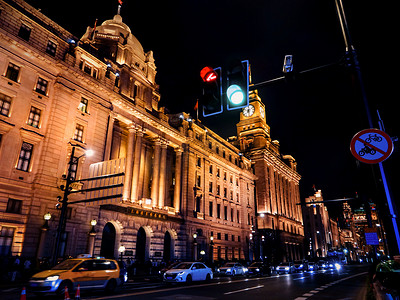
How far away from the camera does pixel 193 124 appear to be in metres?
51.7

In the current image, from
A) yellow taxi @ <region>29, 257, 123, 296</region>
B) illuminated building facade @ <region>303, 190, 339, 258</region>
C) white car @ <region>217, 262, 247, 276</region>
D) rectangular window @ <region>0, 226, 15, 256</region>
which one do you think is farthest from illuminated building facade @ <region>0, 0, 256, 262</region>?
illuminated building facade @ <region>303, 190, 339, 258</region>

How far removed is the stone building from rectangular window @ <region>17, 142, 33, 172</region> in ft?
0.30

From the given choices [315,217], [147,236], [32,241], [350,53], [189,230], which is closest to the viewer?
[350,53]

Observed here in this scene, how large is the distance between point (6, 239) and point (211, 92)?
970 inches

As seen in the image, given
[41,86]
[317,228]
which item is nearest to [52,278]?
[41,86]

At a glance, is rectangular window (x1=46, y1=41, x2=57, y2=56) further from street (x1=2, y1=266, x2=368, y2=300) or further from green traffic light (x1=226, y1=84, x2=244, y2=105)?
green traffic light (x1=226, y1=84, x2=244, y2=105)

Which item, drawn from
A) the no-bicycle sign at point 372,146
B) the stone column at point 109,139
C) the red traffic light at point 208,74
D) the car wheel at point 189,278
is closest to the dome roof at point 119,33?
the stone column at point 109,139

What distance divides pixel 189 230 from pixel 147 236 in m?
8.02

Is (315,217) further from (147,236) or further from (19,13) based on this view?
(19,13)

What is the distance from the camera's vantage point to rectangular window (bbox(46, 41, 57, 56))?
29.7m

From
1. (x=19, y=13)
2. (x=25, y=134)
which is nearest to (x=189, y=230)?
(x=25, y=134)

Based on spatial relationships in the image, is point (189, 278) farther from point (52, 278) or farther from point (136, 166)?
point (136, 166)

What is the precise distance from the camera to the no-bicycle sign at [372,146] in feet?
19.7

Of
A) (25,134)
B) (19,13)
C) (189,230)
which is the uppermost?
(19,13)
